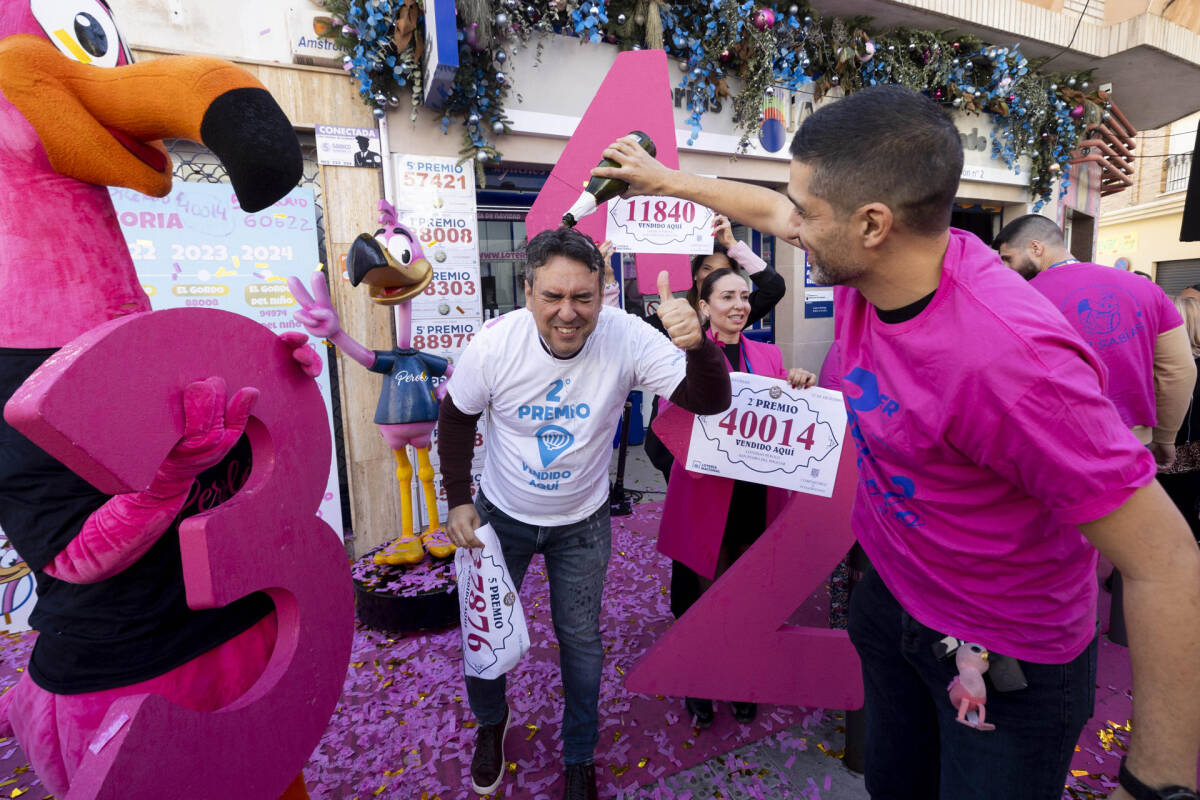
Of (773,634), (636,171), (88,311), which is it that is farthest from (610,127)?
(773,634)

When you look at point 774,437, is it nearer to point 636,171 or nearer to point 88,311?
point 636,171

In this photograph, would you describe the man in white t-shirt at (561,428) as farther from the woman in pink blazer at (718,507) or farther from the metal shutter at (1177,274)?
the metal shutter at (1177,274)

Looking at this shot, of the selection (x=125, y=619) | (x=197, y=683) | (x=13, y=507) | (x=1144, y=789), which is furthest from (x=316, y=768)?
(x=1144, y=789)

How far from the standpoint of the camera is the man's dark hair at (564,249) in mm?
1973

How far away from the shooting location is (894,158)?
109cm

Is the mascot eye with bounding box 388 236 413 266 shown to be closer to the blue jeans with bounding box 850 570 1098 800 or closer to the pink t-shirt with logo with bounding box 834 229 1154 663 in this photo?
the pink t-shirt with logo with bounding box 834 229 1154 663

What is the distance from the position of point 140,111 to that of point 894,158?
1.50m

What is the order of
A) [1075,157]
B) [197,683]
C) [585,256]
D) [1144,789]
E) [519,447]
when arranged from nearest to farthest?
[1144,789] → [197,683] → [585,256] → [519,447] → [1075,157]

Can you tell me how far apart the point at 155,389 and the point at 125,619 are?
0.52 m

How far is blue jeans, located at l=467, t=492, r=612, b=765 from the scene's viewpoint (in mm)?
2211

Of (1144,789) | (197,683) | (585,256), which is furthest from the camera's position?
(585,256)

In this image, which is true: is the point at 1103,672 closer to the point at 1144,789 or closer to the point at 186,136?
the point at 1144,789

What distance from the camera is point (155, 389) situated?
108cm

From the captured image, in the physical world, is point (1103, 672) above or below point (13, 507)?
below
